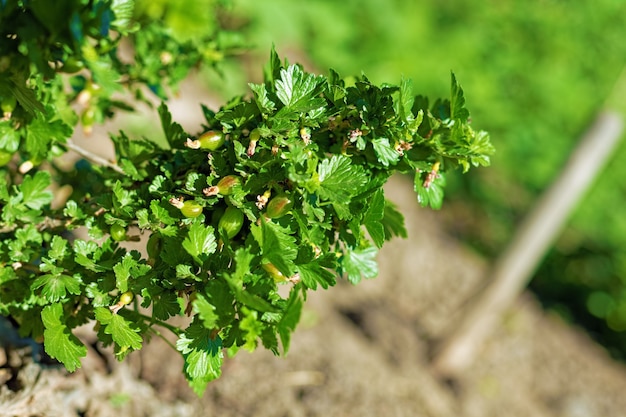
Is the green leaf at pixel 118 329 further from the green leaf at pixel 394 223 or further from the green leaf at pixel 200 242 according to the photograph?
the green leaf at pixel 394 223

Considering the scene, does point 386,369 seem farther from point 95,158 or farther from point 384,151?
point 384,151

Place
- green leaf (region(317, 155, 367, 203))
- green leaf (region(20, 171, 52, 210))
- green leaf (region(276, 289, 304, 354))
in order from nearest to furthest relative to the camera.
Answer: green leaf (region(276, 289, 304, 354))
green leaf (region(317, 155, 367, 203))
green leaf (region(20, 171, 52, 210))

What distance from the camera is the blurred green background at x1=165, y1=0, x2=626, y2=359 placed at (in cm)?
399

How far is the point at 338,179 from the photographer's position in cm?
91

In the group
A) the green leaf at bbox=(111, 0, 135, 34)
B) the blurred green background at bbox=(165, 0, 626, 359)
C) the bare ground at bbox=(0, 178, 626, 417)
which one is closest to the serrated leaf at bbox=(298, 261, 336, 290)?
the green leaf at bbox=(111, 0, 135, 34)

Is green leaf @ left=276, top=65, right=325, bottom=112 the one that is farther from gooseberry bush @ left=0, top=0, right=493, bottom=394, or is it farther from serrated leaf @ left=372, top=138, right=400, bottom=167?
serrated leaf @ left=372, top=138, right=400, bottom=167

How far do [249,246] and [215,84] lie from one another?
3636 mm

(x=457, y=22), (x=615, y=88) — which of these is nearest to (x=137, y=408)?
(x=615, y=88)

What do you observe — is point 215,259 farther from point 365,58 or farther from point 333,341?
point 365,58

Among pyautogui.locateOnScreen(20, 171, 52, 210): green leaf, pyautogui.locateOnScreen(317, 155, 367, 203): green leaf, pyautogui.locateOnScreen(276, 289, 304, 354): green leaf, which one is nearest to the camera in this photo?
pyautogui.locateOnScreen(276, 289, 304, 354): green leaf

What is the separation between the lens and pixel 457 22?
477cm

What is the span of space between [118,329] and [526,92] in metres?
3.89

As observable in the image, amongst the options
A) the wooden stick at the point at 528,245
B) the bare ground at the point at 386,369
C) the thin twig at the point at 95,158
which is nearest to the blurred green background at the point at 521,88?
the bare ground at the point at 386,369

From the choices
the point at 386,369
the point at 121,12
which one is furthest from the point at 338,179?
the point at 386,369
